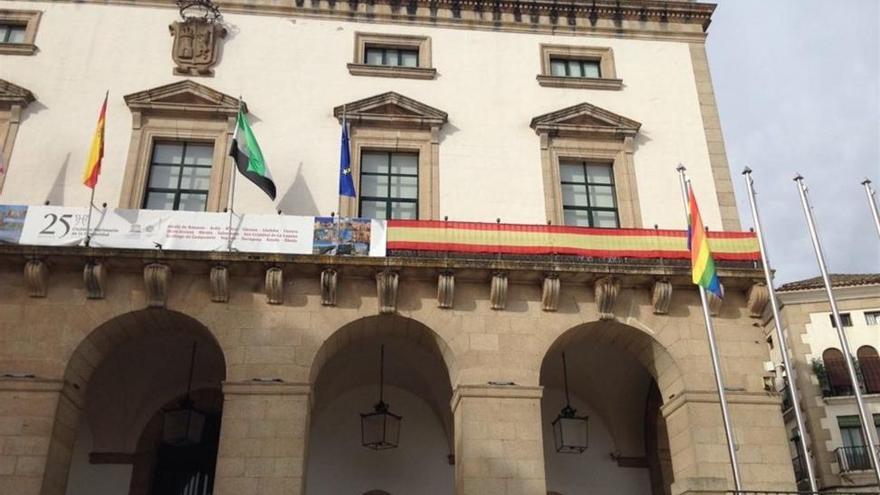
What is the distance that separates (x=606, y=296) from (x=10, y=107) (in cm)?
1228

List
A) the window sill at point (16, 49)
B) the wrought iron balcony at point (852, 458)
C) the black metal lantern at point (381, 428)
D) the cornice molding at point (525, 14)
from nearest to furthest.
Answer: the black metal lantern at point (381, 428), the window sill at point (16, 49), the cornice molding at point (525, 14), the wrought iron balcony at point (852, 458)

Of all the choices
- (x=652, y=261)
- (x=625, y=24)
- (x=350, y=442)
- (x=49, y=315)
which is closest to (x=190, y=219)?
(x=49, y=315)

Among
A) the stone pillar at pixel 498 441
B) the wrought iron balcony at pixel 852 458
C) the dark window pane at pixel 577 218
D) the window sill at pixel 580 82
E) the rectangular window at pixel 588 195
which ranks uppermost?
the window sill at pixel 580 82

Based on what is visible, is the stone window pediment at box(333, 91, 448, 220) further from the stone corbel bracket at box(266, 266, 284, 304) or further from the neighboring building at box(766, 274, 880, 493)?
the neighboring building at box(766, 274, 880, 493)

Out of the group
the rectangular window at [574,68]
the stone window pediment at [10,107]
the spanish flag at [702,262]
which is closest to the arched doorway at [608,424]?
the spanish flag at [702,262]

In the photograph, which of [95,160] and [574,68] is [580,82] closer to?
[574,68]

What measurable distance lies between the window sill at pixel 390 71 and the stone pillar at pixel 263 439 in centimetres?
740

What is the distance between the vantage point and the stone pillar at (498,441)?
13047mm

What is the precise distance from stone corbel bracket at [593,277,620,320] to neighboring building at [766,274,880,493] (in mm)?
17561

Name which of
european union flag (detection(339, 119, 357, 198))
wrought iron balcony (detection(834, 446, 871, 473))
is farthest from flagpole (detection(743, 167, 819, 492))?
wrought iron balcony (detection(834, 446, 871, 473))

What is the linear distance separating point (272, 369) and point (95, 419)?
5.33m

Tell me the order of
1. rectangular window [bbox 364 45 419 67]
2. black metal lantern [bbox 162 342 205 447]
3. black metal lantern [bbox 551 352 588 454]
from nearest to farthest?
black metal lantern [bbox 162 342 205 447] < black metal lantern [bbox 551 352 588 454] < rectangular window [bbox 364 45 419 67]

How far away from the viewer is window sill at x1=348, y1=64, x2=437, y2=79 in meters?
17.5

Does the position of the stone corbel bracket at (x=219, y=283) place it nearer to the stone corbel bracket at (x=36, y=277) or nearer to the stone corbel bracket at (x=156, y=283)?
the stone corbel bracket at (x=156, y=283)
